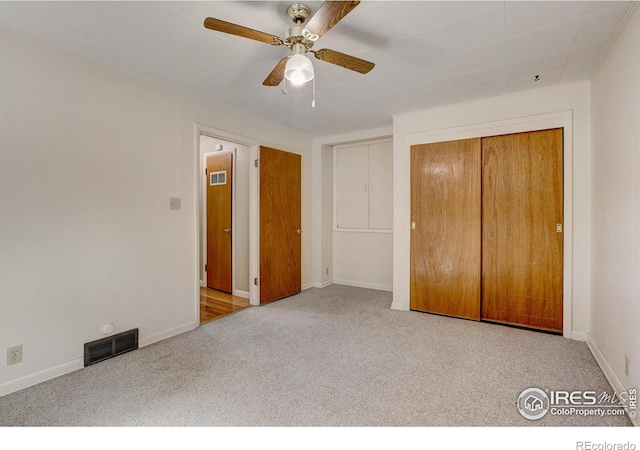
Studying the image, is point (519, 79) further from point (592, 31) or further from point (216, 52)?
point (216, 52)

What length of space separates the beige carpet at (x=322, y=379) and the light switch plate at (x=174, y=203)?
49.4 inches

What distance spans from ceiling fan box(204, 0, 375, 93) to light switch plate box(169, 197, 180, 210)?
1681 millimetres

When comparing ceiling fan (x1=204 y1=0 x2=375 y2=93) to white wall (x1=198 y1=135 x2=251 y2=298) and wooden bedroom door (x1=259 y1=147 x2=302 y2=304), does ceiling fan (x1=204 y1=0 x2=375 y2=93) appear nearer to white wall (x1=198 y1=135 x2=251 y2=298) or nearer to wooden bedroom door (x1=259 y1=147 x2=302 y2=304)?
wooden bedroom door (x1=259 y1=147 x2=302 y2=304)

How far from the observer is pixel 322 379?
2.12 metres

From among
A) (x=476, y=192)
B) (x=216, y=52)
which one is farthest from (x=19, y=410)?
(x=476, y=192)

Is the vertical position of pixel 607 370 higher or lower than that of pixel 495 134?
lower

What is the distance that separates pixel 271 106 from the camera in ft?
11.1

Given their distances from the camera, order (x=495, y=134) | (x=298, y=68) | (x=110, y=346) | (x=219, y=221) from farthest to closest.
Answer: (x=219, y=221), (x=495, y=134), (x=110, y=346), (x=298, y=68)

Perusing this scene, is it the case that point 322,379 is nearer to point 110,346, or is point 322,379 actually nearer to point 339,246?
point 110,346

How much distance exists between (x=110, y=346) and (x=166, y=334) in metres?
0.49

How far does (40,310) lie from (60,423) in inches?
32.5

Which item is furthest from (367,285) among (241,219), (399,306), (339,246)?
(241,219)

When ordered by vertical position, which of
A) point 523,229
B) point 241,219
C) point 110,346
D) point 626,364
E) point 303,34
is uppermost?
point 303,34

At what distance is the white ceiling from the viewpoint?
178 cm
